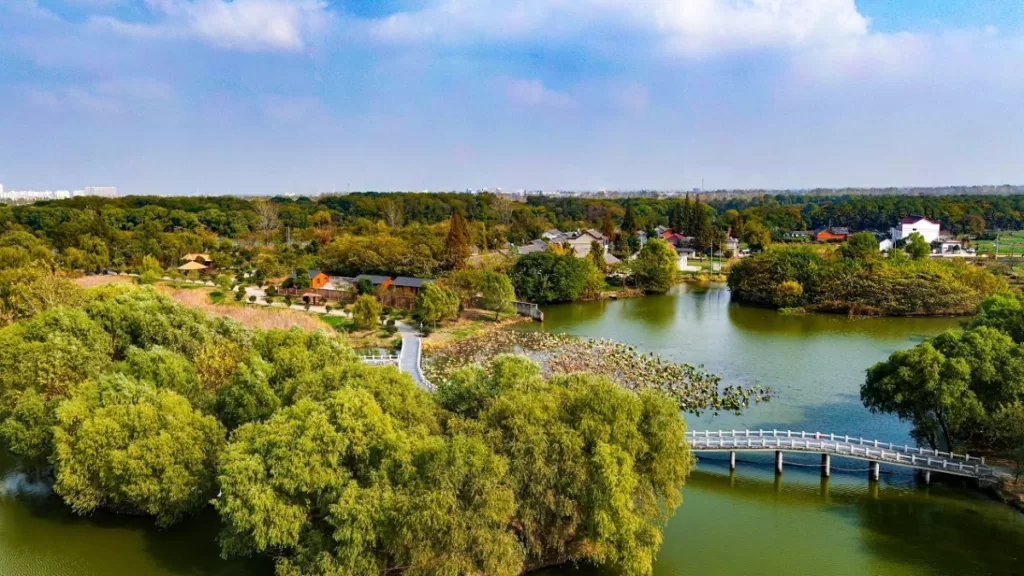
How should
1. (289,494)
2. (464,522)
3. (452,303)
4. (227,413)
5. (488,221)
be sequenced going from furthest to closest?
(488,221)
(452,303)
(227,413)
(289,494)
(464,522)

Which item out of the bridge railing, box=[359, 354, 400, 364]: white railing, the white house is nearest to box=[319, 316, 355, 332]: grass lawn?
box=[359, 354, 400, 364]: white railing

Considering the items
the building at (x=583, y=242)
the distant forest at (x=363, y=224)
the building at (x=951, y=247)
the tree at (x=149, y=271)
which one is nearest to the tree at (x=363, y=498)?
the distant forest at (x=363, y=224)

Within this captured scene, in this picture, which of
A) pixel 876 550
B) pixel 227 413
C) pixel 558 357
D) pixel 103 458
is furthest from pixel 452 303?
pixel 876 550

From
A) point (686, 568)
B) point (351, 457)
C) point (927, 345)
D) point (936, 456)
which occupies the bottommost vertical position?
point (686, 568)

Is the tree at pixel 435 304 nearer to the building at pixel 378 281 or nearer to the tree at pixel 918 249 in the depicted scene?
the building at pixel 378 281

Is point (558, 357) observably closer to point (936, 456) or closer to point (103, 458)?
point (936, 456)

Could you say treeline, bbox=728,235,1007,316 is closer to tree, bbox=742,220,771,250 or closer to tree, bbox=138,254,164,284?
tree, bbox=742,220,771,250
